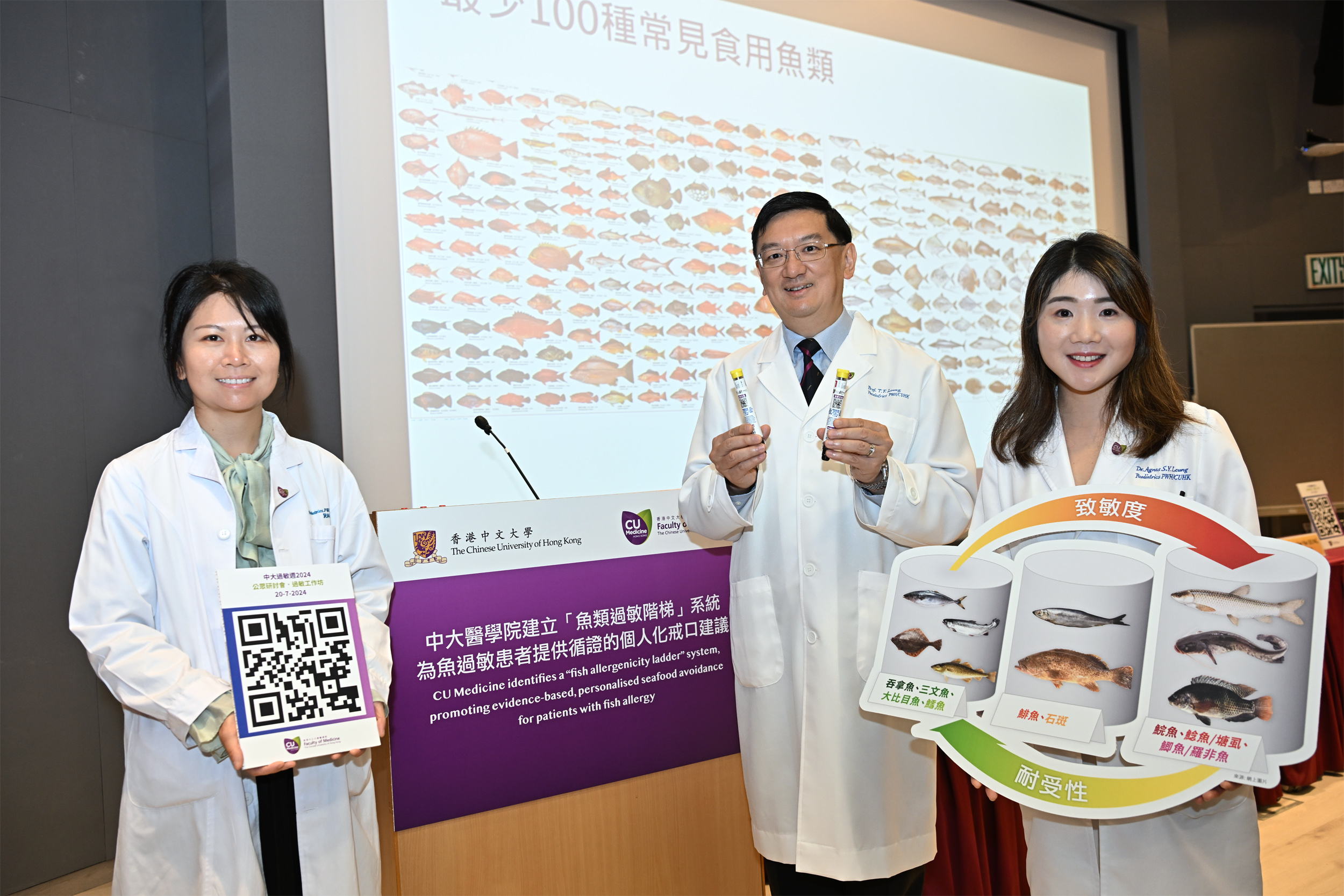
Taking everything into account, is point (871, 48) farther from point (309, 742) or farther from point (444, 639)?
point (309, 742)

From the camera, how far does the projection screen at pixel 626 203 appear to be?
2.68 metres

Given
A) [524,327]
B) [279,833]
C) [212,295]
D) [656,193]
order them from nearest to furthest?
1. [279,833]
2. [212,295]
3. [524,327]
4. [656,193]

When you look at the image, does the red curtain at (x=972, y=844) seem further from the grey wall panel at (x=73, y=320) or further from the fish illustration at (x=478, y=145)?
the grey wall panel at (x=73, y=320)

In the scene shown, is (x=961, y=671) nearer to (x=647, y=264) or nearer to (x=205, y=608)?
(x=205, y=608)

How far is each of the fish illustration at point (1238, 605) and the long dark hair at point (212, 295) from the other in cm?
161

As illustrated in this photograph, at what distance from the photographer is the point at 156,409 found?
2799mm

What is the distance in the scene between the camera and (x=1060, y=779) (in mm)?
1231

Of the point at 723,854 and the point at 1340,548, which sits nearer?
the point at 723,854

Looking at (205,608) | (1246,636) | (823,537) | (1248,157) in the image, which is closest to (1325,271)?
(1248,157)

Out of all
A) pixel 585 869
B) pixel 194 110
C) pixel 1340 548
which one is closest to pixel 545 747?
pixel 585 869

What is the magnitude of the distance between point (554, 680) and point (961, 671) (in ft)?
3.47

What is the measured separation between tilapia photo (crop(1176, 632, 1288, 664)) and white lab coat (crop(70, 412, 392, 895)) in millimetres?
1349

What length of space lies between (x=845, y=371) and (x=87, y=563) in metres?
1.38

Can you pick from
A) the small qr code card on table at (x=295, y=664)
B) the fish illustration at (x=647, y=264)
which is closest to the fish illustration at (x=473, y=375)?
the fish illustration at (x=647, y=264)
